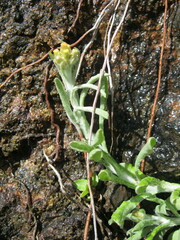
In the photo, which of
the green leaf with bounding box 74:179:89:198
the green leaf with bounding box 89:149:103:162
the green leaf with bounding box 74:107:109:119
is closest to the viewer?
the green leaf with bounding box 89:149:103:162

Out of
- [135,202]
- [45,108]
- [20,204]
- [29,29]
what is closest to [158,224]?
[135,202]

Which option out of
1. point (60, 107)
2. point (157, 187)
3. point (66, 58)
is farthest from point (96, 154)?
point (60, 107)

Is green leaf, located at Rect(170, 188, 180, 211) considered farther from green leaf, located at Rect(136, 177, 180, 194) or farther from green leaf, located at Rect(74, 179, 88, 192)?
green leaf, located at Rect(74, 179, 88, 192)

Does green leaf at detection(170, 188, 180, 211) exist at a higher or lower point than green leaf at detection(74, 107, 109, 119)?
lower

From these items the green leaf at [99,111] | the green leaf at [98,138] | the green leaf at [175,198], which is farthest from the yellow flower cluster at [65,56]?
the green leaf at [175,198]

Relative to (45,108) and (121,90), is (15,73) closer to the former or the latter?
(45,108)

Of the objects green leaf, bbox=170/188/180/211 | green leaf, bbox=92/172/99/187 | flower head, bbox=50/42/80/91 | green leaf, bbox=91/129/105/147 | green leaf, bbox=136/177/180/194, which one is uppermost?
flower head, bbox=50/42/80/91

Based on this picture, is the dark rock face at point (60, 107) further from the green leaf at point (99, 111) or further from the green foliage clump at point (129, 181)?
the green leaf at point (99, 111)

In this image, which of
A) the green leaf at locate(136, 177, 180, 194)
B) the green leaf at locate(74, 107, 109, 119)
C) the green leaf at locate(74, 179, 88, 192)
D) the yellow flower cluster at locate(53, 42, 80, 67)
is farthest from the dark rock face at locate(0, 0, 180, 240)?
the yellow flower cluster at locate(53, 42, 80, 67)
